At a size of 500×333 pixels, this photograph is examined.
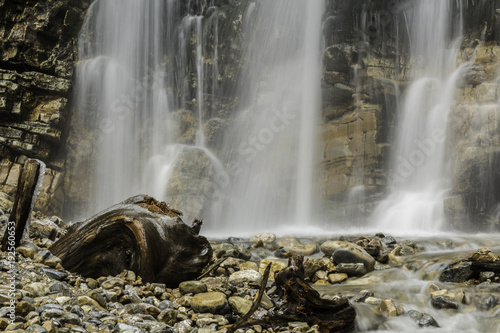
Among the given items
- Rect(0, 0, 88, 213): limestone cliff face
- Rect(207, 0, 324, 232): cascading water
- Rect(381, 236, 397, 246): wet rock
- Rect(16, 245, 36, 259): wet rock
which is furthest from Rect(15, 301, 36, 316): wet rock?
Rect(207, 0, 324, 232): cascading water

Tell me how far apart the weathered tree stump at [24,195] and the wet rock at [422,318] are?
550 cm

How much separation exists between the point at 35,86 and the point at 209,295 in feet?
58.9

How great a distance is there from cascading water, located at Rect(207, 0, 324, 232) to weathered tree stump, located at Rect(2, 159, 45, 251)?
46.8 feet

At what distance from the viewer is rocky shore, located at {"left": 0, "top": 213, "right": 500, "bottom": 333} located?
3.52 metres

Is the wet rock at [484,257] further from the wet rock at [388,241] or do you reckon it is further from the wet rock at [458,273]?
the wet rock at [388,241]

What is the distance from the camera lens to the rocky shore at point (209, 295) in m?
3.52

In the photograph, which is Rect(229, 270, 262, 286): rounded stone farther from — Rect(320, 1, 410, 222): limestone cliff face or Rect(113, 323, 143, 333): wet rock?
Rect(320, 1, 410, 222): limestone cliff face

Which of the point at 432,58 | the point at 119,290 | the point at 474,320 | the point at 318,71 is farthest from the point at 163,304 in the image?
the point at 432,58

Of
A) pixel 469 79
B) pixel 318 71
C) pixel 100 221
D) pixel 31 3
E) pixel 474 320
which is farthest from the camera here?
pixel 318 71

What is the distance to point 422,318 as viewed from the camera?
5.26 m

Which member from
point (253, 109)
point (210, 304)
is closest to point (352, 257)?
point (210, 304)

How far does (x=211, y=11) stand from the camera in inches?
950

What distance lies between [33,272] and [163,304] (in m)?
1.56

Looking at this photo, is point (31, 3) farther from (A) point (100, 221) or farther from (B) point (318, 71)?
(A) point (100, 221)
